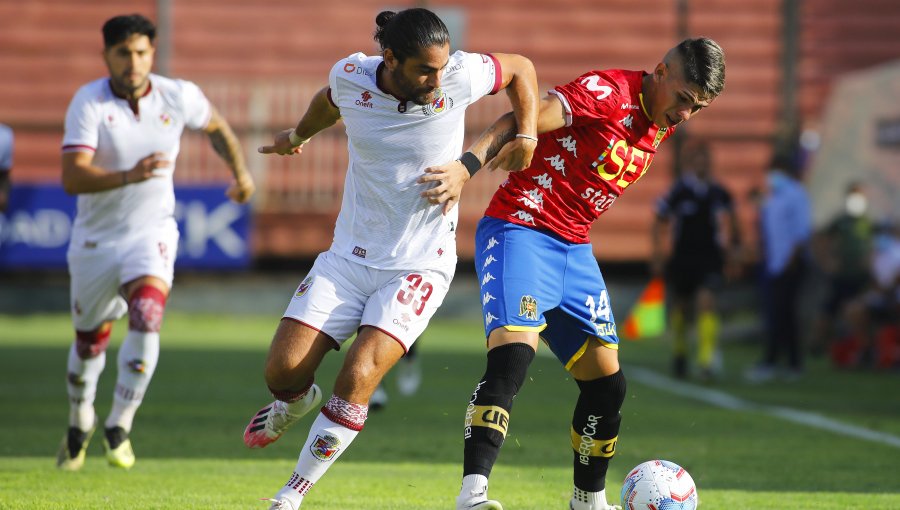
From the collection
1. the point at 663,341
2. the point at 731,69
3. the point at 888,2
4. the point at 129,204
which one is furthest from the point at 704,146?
the point at 888,2

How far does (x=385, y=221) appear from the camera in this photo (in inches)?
223

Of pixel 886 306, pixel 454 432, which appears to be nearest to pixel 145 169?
pixel 454 432

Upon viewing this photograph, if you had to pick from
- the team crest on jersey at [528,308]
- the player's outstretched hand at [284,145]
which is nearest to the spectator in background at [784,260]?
the team crest on jersey at [528,308]

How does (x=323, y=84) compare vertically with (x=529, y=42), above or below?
below

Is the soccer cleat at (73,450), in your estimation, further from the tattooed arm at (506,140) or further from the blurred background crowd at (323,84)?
the blurred background crowd at (323,84)

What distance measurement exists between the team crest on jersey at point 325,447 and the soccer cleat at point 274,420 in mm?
483

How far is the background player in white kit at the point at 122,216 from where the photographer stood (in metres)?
7.35

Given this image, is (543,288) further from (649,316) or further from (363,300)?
(649,316)

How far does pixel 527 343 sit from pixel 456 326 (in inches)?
578

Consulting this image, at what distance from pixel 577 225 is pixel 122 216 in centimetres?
288

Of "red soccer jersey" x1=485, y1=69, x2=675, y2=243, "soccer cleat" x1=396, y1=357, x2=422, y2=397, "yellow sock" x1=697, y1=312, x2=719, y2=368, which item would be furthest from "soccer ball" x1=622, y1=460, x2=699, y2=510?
"yellow sock" x1=697, y1=312, x2=719, y2=368

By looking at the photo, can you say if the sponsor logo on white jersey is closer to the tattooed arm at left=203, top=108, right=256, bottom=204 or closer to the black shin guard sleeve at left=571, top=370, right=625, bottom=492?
the black shin guard sleeve at left=571, top=370, right=625, bottom=492

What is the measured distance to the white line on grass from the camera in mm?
9371

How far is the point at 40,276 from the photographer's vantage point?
21.5 metres
